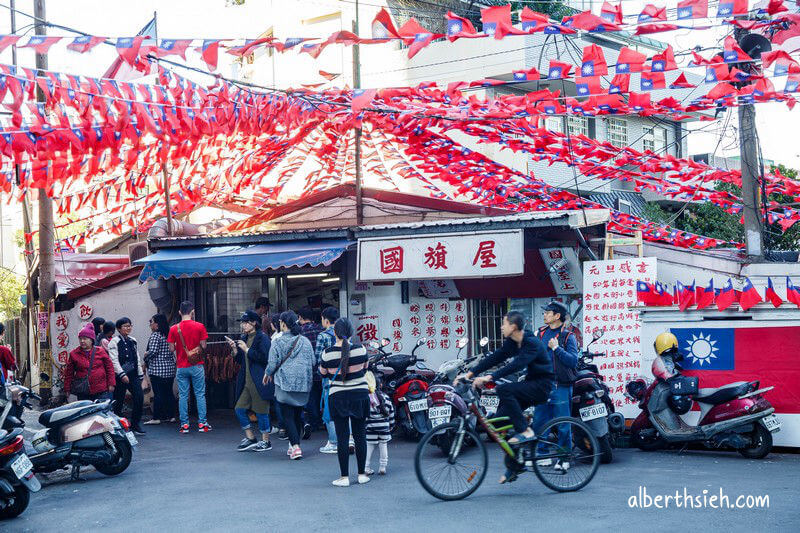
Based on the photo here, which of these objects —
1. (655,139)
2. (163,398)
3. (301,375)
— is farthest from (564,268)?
(655,139)

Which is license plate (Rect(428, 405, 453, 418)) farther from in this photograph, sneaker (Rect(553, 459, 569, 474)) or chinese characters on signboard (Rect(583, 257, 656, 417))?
sneaker (Rect(553, 459, 569, 474))

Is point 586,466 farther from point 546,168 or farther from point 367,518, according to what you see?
point 546,168

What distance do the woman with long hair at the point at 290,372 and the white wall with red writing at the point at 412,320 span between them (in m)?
3.98

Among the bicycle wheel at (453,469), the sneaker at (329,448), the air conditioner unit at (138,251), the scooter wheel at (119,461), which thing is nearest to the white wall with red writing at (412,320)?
the sneaker at (329,448)

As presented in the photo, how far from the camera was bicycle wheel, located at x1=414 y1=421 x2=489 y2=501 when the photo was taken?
8375mm

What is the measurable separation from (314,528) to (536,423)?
10.9ft

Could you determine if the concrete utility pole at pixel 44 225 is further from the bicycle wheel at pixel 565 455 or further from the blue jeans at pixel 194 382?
the bicycle wheel at pixel 565 455

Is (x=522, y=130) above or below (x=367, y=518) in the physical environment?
above

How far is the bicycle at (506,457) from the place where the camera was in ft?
27.5

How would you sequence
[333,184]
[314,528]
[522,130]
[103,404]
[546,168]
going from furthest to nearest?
[546,168] → [333,184] → [522,130] → [103,404] → [314,528]

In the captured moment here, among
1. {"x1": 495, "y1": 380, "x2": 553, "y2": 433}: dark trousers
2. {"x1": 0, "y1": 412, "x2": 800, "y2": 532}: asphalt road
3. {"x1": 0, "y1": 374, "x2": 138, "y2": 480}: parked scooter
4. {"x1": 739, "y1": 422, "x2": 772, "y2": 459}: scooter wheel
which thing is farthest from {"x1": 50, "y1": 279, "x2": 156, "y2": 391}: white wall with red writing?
{"x1": 739, "y1": 422, "x2": 772, "y2": 459}: scooter wheel

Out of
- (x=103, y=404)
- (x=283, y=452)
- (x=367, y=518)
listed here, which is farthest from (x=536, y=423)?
(x=103, y=404)

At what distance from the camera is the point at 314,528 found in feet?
24.6

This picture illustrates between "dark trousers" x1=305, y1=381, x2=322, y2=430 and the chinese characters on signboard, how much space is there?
4.03 meters
